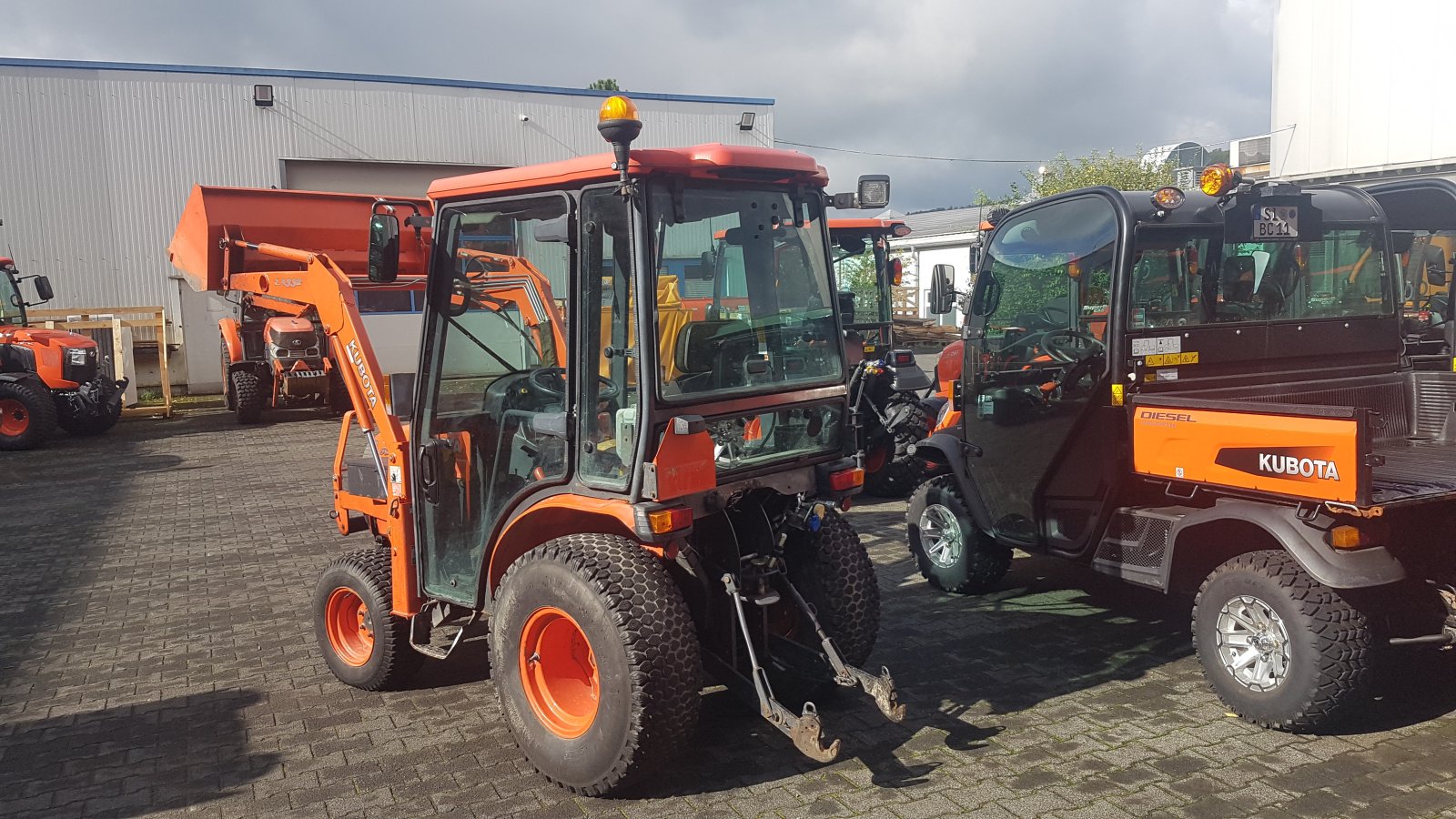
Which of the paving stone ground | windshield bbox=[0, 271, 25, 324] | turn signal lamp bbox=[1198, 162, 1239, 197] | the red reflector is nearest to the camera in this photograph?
the paving stone ground

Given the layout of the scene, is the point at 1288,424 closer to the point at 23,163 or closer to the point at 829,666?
the point at 829,666

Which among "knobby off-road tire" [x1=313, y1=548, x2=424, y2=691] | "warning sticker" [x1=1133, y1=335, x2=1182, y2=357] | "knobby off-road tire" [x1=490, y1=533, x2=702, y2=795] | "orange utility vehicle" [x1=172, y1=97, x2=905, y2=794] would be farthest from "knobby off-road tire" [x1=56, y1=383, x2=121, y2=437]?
"warning sticker" [x1=1133, y1=335, x2=1182, y2=357]

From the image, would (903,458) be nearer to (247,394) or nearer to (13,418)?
(247,394)

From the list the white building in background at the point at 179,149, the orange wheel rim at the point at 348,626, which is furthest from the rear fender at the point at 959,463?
the white building in background at the point at 179,149

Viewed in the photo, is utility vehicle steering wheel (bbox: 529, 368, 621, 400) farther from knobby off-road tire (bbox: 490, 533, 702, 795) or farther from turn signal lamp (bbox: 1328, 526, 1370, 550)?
turn signal lamp (bbox: 1328, 526, 1370, 550)

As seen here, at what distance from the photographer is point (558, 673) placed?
155 inches

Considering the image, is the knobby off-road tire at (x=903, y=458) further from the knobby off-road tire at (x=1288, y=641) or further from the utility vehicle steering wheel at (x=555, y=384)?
the utility vehicle steering wheel at (x=555, y=384)

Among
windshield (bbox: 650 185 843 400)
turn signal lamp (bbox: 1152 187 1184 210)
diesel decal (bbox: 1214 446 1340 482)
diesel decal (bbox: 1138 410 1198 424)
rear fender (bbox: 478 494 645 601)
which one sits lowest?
rear fender (bbox: 478 494 645 601)

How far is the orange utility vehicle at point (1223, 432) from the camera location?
4.01m

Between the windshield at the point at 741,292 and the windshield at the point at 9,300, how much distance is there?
14.5 meters

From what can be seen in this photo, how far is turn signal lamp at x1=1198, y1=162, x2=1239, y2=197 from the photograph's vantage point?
5.04 metres

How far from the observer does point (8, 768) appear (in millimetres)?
4152

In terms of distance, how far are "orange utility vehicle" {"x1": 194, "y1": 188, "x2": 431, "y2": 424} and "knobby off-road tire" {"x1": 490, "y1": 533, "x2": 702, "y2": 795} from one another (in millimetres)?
1694

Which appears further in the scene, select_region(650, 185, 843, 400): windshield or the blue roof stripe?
the blue roof stripe
